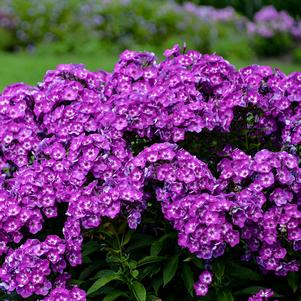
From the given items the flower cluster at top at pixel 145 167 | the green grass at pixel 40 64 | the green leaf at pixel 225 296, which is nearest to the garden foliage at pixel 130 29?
the green grass at pixel 40 64

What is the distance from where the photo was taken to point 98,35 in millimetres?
11859

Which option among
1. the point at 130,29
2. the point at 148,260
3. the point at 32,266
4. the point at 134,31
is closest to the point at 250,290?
the point at 148,260

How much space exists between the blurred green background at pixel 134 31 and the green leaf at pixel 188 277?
7816 millimetres

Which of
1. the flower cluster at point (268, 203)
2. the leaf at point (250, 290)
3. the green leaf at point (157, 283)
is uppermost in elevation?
the flower cluster at point (268, 203)

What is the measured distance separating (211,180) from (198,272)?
43 centimetres

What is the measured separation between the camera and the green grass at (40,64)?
9274 millimetres

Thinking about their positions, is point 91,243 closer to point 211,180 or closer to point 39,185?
point 39,185

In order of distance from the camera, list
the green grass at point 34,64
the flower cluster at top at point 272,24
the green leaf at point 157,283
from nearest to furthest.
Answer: the green leaf at point 157,283
the green grass at point 34,64
the flower cluster at top at point 272,24

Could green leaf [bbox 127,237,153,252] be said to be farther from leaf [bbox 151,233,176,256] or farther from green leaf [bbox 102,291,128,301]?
green leaf [bbox 102,291,128,301]

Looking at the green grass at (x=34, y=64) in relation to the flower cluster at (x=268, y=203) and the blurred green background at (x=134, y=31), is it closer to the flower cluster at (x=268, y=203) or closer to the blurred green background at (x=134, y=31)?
the blurred green background at (x=134, y=31)

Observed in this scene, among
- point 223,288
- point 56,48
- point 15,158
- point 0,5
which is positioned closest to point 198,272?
point 223,288

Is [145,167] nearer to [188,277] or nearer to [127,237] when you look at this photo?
[127,237]

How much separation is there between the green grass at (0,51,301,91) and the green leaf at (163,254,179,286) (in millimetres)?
5902

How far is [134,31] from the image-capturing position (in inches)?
470
